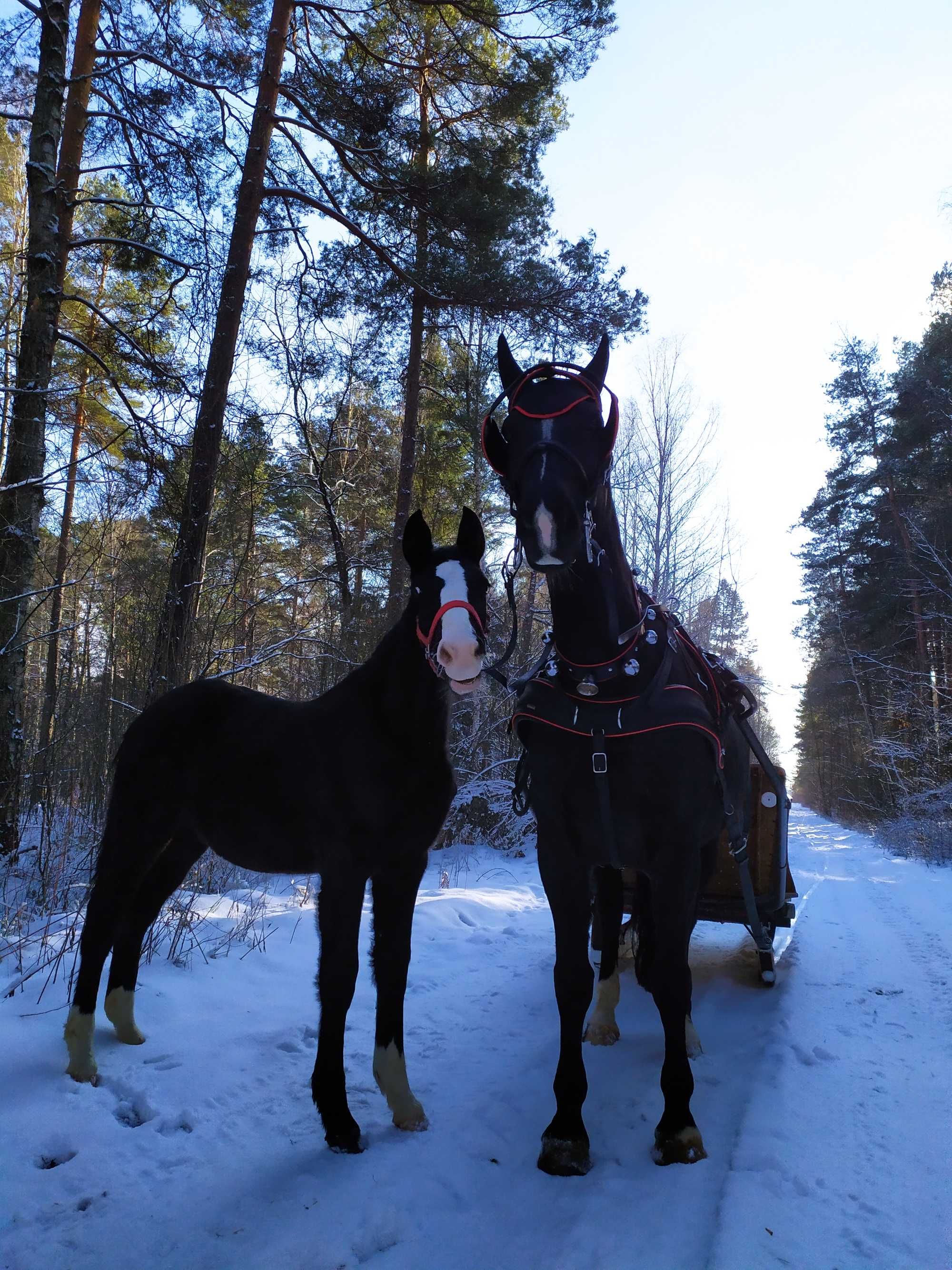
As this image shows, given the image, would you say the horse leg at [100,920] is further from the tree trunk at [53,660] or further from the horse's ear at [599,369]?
the horse's ear at [599,369]

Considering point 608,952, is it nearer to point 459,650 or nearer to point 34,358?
point 459,650

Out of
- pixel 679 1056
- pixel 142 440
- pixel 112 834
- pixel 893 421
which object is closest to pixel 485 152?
pixel 142 440

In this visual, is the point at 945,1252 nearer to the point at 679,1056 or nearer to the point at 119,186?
the point at 679,1056

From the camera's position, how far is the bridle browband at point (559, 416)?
226 centimetres

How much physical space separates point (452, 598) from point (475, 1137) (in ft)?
6.26

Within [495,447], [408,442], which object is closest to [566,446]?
[495,447]

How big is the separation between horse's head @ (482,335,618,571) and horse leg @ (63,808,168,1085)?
213 cm

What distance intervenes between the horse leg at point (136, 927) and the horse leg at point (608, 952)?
78.5 inches

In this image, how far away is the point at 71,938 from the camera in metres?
3.63

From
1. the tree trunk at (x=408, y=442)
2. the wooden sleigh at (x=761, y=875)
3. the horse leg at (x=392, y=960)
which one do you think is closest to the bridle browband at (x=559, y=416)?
the horse leg at (x=392, y=960)

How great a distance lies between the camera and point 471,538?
2873 mm

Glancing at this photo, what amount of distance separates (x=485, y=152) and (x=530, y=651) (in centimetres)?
636

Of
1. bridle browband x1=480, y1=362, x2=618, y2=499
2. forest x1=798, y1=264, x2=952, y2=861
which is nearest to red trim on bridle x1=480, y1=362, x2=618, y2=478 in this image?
bridle browband x1=480, y1=362, x2=618, y2=499

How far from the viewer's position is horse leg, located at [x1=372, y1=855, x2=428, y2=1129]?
2.70 meters
